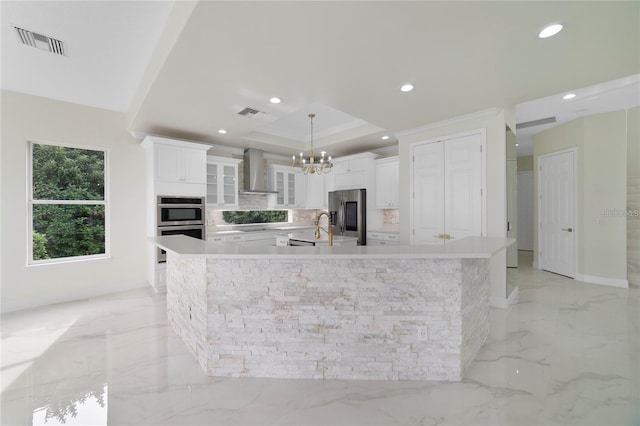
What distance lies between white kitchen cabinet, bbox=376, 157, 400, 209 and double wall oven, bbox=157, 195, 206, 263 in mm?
3480

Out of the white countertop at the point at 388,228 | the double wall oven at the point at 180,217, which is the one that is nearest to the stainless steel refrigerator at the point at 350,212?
the white countertop at the point at 388,228

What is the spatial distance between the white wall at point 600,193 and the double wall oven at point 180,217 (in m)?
6.65

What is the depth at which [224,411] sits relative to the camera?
1.82 metres

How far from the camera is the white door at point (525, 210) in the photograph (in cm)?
795

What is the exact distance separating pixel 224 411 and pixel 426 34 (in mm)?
3025

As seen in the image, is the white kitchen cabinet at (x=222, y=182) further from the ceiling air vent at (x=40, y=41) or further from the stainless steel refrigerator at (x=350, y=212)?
the ceiling air vent at (x=40, y=41)

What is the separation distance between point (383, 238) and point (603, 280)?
12.0ft

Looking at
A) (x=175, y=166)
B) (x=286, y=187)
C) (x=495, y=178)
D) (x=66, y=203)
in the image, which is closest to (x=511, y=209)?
(x=495, y=178)

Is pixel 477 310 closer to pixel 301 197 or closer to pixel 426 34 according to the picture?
pixel 426 34

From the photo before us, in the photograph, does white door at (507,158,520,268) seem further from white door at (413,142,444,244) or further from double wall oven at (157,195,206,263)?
double wall oven at (157,195,206,263)

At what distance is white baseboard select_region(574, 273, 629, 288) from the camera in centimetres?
446

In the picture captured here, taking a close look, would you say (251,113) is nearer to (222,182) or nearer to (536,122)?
(222,182)

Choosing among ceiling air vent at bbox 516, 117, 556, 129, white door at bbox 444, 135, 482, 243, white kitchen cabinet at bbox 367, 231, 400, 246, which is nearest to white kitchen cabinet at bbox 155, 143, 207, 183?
white kitchen cabinet at bbox 367, 231, 400, 246

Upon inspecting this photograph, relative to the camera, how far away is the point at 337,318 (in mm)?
2186
